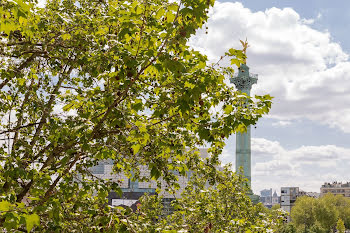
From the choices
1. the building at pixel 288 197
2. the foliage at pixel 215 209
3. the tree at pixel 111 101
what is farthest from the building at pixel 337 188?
the tree at pixel 111 101

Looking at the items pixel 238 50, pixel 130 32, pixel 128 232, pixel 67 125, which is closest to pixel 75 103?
pixel 67 125

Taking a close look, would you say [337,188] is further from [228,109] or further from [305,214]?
[228,109]

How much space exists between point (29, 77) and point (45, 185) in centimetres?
260

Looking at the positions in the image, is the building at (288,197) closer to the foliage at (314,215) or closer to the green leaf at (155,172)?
the foliage at (314,215)

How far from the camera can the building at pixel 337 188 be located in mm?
184500

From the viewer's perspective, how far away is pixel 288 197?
6029 inches

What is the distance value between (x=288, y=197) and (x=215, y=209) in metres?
148

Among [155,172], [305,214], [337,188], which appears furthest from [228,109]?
[337,188]

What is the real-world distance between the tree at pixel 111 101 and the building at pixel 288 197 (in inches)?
5893

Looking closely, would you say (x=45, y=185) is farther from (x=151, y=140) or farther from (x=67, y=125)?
(x=151, y=140)

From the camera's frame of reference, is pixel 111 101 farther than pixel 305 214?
No

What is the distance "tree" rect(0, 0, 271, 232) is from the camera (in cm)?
539

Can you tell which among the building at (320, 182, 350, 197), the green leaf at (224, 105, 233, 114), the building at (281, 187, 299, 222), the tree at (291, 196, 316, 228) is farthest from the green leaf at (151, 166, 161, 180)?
the building at (320, 182, 350, 197)

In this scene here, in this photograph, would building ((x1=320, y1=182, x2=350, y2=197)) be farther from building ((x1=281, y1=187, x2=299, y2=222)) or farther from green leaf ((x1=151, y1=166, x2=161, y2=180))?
green leaf ((x1=151, y1=166, x2=161, y2=180))
